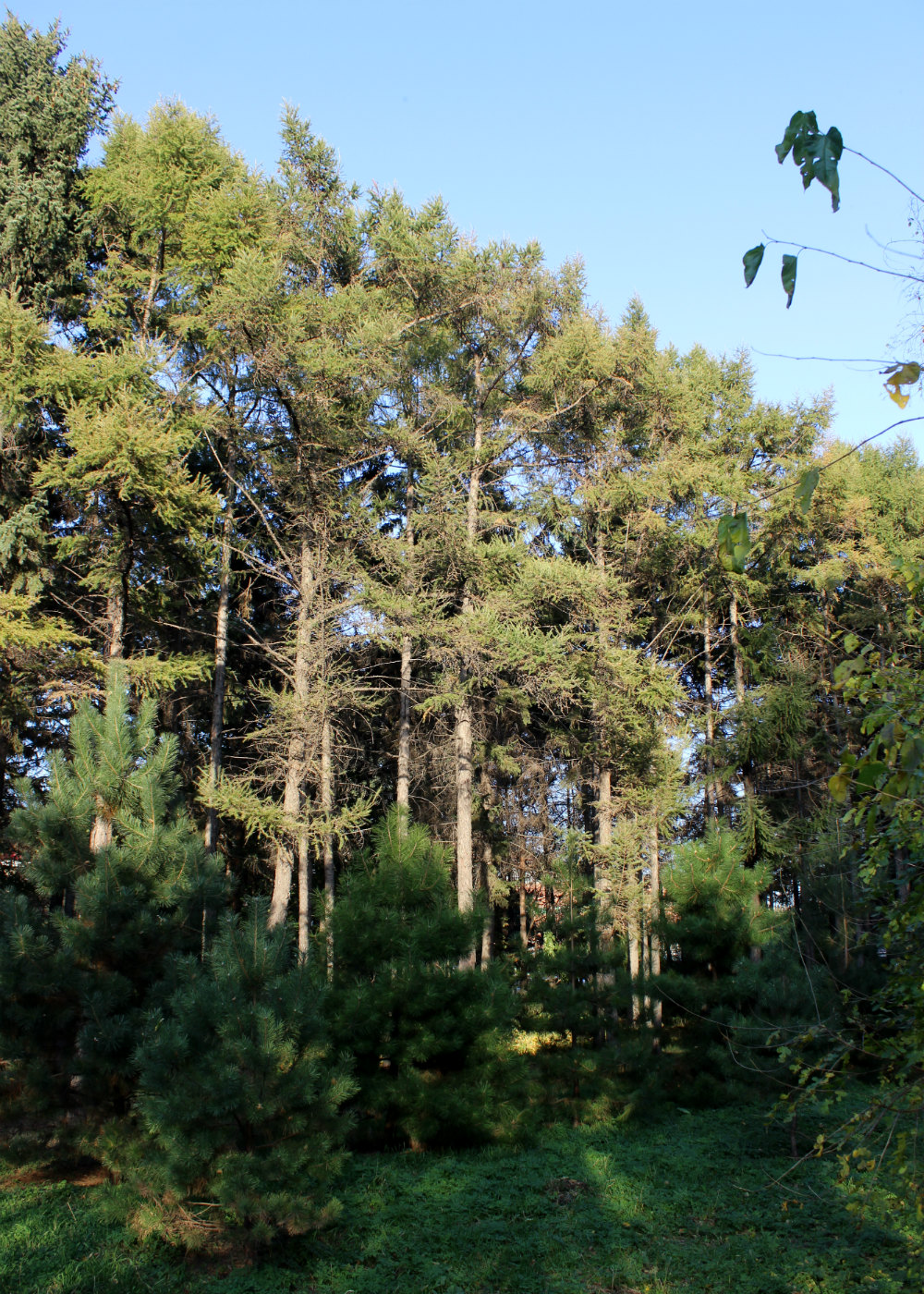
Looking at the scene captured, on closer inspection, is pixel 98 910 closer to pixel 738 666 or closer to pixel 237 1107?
pixel 237 1107

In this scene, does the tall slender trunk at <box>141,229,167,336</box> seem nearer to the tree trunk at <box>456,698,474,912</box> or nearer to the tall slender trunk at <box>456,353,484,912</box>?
the tall slender trunk at <box>456,353,484,912</box>

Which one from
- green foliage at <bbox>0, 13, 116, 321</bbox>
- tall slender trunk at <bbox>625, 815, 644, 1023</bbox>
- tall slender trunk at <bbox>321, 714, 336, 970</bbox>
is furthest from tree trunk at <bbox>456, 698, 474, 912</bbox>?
green foliage at <bbox>0, 13, 116, 321</bbox>

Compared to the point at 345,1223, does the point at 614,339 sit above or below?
above

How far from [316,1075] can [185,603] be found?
42.8ft

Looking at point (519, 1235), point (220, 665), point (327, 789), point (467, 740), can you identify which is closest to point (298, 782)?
point (327, 789)

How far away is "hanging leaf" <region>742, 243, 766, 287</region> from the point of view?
1745 mm

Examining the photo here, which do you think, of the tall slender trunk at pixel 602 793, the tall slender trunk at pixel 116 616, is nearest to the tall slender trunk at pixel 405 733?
the tall slender trunk at pixel 602 793

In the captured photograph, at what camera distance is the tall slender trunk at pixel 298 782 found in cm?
1329

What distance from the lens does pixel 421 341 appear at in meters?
16.4

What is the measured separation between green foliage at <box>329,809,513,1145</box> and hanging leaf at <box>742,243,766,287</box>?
8.59 metres

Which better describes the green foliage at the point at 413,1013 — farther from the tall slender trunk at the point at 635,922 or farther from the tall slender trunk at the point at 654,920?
the tall slender trunk at the point at 635,922

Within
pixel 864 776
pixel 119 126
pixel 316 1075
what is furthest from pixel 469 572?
pixel 864 776

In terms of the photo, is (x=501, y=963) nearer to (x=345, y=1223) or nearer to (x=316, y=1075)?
(x=345, y=1223)

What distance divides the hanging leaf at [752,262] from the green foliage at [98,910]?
704 cm
